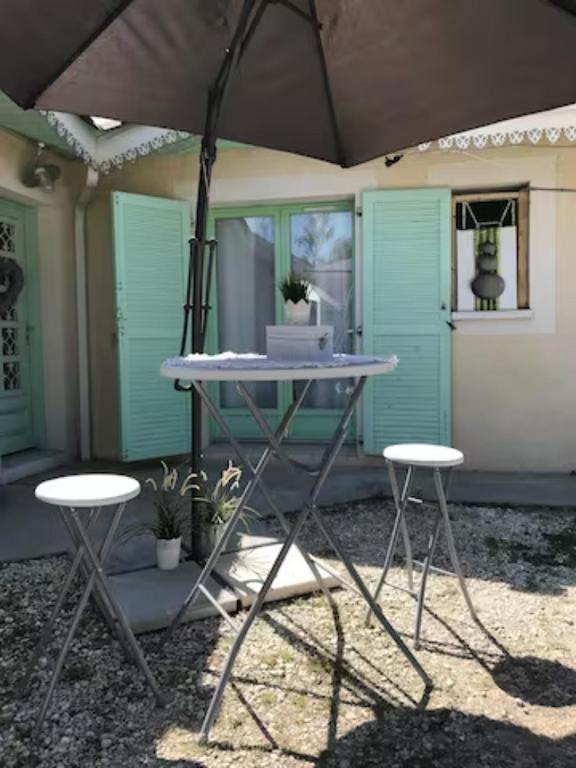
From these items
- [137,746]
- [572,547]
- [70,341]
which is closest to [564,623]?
[572,547]

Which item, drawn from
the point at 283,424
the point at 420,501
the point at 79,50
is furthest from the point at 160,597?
the point at 79,50

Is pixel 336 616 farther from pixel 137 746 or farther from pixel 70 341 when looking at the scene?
pixel 70 341

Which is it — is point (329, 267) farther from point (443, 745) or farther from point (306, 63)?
point (443, 745)

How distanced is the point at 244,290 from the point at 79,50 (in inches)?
124

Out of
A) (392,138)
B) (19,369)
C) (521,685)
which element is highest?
(392,138)

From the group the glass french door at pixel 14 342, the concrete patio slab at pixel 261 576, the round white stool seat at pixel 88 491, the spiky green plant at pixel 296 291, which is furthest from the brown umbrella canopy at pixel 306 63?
the glass french door at pixel 14 342

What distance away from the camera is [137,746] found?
1704mm

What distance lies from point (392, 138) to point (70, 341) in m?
3.51

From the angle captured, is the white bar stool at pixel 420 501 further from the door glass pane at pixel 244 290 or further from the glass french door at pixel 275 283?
the door glass pane at pixel 244 290

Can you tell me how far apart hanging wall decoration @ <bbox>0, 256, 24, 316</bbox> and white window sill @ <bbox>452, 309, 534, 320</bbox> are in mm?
3419

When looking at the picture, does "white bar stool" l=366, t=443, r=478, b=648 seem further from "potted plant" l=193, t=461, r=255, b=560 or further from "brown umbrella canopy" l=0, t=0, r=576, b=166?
"brown umbrella canopy" l=0, t=0, r=576, b=166

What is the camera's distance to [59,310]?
5223 millimetres

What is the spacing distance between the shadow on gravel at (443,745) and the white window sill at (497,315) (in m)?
3.40

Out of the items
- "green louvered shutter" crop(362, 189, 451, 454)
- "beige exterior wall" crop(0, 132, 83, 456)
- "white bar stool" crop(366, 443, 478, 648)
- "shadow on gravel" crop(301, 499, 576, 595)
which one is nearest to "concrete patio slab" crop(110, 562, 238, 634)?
"white bar stool" crop(366, 443, 478, 648)
